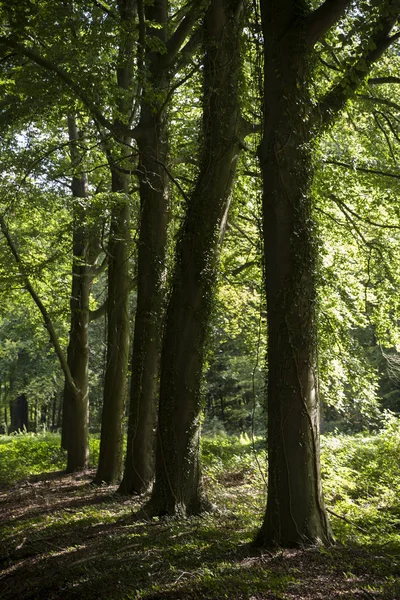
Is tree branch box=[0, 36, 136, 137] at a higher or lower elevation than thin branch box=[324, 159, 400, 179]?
higher

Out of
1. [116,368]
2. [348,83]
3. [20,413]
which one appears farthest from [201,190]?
[20,413]

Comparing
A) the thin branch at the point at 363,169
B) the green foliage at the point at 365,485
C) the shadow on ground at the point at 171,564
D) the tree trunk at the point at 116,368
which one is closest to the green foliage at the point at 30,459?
the tree trunk at the point at 116,368

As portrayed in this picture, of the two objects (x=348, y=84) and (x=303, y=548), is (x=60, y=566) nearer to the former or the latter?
(x=303, y=548)

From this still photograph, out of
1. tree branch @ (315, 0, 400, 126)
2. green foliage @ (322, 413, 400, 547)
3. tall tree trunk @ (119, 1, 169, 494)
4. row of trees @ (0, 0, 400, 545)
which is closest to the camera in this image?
row of trees @ (0, 0, 400, 545)

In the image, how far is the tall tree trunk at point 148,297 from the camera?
9.72 metres

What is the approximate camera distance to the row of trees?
19.2 feet

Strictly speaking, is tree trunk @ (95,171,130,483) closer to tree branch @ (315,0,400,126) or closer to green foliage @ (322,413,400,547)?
green foliage @ (322,413,400,547)

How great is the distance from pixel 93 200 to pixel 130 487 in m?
5.21

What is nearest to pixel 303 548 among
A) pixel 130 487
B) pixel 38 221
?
pixel 130 487

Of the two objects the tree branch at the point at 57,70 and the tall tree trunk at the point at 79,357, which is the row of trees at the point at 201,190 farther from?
the tall tree trunk at the point at 79,357

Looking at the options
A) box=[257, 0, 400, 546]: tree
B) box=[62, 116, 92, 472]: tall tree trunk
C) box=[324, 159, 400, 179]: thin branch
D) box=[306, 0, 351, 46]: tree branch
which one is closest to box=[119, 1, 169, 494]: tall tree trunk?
box=[324, 159, 400, 179]: thin branch

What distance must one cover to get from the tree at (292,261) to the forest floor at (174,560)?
1.59 feet

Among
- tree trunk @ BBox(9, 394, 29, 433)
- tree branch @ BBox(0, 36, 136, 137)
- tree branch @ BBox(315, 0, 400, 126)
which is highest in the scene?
tree branch @ BBox(0, 36, 136, 137)

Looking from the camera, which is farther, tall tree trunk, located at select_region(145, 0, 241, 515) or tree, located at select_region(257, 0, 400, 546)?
tall tree trunk, located at select_region(145, 0, 241, 515)
